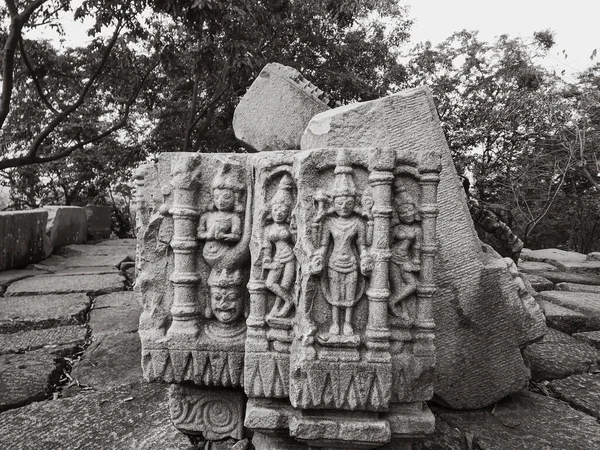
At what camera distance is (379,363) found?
1.48 m

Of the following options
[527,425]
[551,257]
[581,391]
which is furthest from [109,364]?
[551,257]

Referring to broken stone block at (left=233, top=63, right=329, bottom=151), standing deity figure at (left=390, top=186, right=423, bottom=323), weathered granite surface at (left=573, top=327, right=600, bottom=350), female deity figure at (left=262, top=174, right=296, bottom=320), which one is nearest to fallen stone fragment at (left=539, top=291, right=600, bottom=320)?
weathered granite surface at (left=573, top=327, right=600, bottom=350)

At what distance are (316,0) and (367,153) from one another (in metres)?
7.60

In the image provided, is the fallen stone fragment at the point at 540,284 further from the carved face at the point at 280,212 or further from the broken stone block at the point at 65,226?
the broken stone block at the point at 65,226

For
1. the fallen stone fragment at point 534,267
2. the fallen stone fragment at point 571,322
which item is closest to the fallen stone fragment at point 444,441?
the fallen stone fragment at point 571,322

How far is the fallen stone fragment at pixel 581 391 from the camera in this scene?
86.7 inches

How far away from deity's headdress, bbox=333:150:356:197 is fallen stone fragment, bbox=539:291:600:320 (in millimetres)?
3172

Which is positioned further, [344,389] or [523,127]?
[523,127]

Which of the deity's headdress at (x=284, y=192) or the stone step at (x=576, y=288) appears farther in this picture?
the stone step at (x=576, y=288)

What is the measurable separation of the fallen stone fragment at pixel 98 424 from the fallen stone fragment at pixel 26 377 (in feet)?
0.36

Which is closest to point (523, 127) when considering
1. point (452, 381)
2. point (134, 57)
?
point (134, 57)

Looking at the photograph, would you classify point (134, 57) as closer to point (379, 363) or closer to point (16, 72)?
point (16, 72)

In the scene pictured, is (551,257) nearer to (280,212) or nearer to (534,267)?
(534,267)

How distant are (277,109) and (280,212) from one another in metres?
1.45
